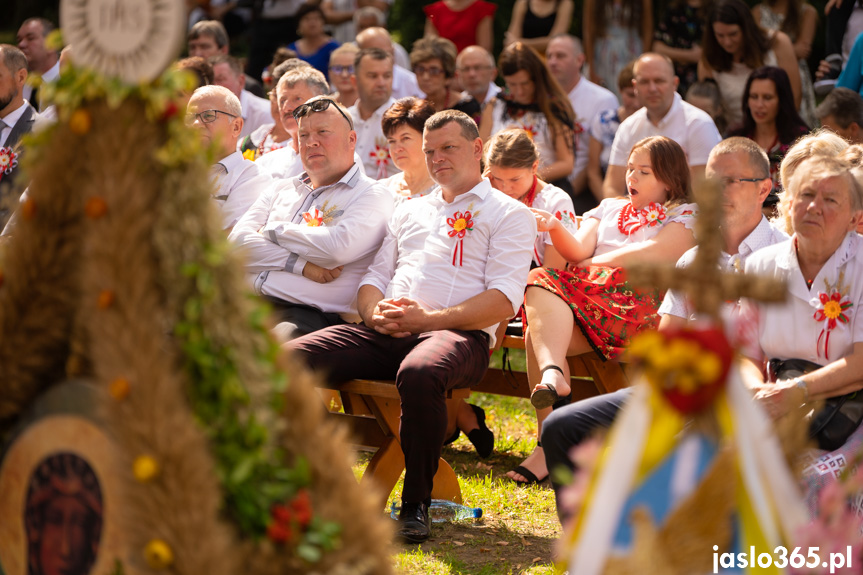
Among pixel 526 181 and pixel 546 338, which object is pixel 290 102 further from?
pixel 546 338

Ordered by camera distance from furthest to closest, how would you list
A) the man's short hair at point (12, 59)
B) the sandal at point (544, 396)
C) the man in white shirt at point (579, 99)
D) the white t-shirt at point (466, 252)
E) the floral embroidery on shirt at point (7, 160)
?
the man in white shirt at point (579, 99) < the man's short hair at point (12, 59) < the floral embroidery on shirt at point (7, 160) < the white t-shirt at point (466, 252) < the sandal at point (544, 396)

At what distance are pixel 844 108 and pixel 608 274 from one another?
6.67ft

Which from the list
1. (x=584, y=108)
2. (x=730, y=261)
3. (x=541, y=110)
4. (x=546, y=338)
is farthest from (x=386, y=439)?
(x=584, y=108)

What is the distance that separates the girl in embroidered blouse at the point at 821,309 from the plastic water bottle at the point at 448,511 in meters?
1.44

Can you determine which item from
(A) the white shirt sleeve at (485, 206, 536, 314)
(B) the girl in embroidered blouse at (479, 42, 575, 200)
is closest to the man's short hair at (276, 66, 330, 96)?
(B) the girl in embroidered blouse at (479, 42, 575, 200)

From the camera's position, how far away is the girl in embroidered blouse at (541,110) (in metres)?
6.48

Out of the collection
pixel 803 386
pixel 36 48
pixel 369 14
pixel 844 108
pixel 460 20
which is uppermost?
pixel 369 14

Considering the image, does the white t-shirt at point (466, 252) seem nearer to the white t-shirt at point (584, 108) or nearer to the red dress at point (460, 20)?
the white t-shirt at point (584, 108)

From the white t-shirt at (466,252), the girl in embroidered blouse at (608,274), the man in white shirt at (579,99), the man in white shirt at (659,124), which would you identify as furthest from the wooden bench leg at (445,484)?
the man in white shirt at (579,99)

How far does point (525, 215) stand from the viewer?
4.45 meters

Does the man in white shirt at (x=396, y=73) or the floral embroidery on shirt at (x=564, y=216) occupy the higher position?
the man in white shirt at (x=396, y=73)

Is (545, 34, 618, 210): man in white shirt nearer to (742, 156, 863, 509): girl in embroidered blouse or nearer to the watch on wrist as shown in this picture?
(742, 156, 863, 509): girl in embroidered blouse

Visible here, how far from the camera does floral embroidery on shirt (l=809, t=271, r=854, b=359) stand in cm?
328

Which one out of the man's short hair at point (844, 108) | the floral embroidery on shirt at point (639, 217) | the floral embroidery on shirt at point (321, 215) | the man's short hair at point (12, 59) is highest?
the man's short hair at point (12, 59)
